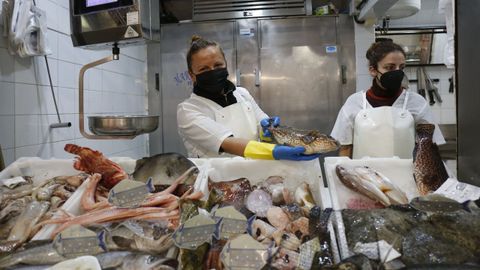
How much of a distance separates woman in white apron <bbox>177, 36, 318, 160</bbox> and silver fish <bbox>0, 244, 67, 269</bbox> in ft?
2.86

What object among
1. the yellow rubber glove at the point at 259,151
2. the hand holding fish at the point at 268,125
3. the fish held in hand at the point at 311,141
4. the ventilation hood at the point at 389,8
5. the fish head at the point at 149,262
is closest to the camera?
the fish head at the point at 149,262

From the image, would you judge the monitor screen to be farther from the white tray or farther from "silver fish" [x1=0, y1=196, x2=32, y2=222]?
the white tray

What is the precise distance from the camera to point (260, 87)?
4.02 m

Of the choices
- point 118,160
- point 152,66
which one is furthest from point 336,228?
point 152,66

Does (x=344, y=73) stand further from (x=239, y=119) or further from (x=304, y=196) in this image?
(x=304, y=196)

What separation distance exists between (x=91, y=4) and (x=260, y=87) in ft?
7.47

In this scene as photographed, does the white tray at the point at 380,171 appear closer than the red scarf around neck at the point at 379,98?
Yes

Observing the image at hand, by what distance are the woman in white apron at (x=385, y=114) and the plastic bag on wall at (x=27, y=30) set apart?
2224mm

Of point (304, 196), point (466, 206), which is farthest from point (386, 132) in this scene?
point (466, 206)

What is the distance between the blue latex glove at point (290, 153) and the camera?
55.1 inches

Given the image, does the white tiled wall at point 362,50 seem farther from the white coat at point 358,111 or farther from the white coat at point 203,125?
the white coat at point 203,125

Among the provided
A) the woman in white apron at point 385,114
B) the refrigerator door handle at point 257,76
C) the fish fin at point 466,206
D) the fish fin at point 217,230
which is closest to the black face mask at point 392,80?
the woman in white apron at point 385,114

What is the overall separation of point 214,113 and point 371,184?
1266 mm

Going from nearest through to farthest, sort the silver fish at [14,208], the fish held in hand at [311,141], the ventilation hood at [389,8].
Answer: the silver fish at [14,208] → the fish held in hand at [311,141] → the ventilation hood at [389,8]
